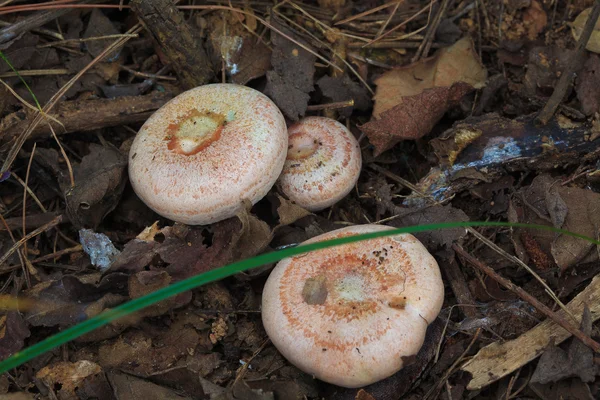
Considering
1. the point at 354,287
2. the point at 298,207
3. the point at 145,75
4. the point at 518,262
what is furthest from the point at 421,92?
the point at 145,75

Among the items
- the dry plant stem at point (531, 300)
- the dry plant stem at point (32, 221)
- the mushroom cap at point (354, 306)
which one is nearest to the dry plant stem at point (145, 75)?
the dry plant stem at point (32, 221)

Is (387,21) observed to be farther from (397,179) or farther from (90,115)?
(90,115)

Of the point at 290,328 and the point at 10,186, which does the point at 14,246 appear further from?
the point at 290,328

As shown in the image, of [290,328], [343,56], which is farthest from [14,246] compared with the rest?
[343,56]

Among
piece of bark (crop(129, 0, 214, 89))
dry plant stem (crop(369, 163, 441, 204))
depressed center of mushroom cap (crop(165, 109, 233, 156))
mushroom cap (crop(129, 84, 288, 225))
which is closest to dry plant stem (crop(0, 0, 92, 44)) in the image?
piece of bark (crop(129, 0, 214, 89))

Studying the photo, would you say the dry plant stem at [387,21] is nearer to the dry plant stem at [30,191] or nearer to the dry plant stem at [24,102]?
the dry plant stem at [24,102]

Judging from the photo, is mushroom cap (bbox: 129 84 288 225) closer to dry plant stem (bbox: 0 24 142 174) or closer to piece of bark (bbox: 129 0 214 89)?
piece of bark (bbox: 129 0 214 89)

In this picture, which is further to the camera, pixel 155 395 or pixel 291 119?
pixel 291 119
